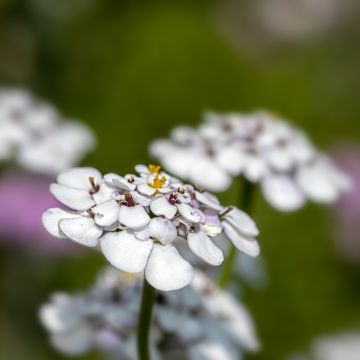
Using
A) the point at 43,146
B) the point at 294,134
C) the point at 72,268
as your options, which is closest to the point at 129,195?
the point at 294,134

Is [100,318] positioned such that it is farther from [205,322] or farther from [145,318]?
[145,318]

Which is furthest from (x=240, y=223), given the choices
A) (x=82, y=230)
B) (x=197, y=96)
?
A: (x=197, y=96)

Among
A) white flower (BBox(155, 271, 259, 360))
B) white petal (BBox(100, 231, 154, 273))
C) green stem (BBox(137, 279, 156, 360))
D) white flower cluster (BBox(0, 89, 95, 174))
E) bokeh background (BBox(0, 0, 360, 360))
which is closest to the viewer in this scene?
white petal (BBox(100, 231, 154, 273))

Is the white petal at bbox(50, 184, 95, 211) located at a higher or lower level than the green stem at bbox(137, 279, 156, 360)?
higher

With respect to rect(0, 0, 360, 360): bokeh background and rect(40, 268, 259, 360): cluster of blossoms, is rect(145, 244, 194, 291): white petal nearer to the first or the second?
rect(40, 268, 259, 360): cluster of blossoms

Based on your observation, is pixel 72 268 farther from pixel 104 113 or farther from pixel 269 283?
pixel 104 113

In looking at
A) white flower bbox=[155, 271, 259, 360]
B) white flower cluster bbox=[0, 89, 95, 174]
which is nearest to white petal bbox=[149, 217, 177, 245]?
white flower bbox=[155, 271, 259, 360]

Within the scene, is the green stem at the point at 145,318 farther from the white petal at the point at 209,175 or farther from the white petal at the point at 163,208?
the white petal at the point at 209,175

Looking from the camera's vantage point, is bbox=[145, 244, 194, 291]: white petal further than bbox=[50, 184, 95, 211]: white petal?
No
